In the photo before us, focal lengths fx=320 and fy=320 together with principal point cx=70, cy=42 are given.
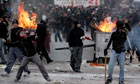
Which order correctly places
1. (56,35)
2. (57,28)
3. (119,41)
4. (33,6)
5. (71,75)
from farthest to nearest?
(57,28)
(56,35)
(33,6)
(71,75)
(119,41)

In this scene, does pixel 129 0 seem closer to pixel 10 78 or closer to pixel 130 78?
pixel 130 78

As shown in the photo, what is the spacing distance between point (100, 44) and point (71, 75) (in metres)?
2.20

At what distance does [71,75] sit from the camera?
31.8 ft

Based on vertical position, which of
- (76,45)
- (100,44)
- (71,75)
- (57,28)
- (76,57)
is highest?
(76,45)

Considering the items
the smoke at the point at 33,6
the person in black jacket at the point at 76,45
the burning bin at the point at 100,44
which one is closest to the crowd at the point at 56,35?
the person in black jacket at the point at 76,45

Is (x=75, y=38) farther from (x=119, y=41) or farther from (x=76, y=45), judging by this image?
(x=119, y=41)

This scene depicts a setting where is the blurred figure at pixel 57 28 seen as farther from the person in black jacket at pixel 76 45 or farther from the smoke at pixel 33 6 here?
the person in black jacket at pixel 76 45

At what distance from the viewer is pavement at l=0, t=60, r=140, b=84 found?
29.2 feet

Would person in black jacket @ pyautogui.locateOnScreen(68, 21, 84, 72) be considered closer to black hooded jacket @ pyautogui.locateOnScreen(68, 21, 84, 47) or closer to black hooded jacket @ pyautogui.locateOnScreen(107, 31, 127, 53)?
black hooded jacket @ pyautogui.locateOnScreen(68, 21, 84, 47)

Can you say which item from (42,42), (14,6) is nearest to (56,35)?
(14,6)

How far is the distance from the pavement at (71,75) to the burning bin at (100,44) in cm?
53

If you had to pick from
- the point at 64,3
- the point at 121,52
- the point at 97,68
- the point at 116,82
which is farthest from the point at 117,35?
the point at 64,3

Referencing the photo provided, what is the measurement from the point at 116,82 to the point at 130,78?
0.73 m

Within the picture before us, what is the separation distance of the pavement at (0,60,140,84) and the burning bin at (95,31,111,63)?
1.75 ft
